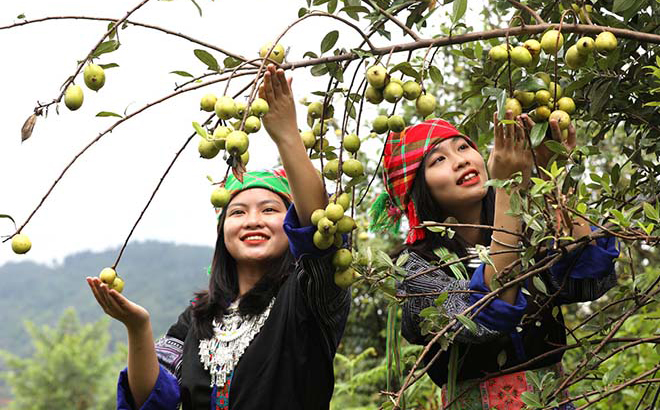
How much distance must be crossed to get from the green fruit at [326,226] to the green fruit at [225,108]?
0.87ft

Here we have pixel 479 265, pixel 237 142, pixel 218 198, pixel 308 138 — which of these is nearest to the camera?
pixel 237 142

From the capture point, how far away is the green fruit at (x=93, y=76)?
1229mm

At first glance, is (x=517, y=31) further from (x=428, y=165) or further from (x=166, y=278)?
(x=166, y=278)

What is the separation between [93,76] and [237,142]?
31 centimetres

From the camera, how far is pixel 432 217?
1802 mm

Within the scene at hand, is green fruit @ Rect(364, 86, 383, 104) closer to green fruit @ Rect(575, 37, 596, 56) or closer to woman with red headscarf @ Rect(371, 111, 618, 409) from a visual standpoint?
woman with red headscarf @ Rect(371, 111, 618, 409)

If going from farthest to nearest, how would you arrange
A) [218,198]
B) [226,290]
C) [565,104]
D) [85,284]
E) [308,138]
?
1. [85,284]
2. [226,290]
3. [308,138]
4. [565,104]
5. [218,198]

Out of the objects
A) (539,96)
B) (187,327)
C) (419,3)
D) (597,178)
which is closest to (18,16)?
(419,3)

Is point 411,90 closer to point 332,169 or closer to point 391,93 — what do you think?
point 391,93

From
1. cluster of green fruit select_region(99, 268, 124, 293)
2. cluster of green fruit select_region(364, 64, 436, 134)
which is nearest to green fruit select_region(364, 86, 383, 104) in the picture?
cluster of green fruit select_region(364, 64, 436, 134)

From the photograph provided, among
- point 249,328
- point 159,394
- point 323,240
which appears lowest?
point 159,394

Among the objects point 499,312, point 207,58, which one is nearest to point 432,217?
point 499,312

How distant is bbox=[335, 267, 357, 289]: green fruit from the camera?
1.44m

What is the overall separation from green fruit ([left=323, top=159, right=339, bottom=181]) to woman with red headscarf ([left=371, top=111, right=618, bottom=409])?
0.60 ft
